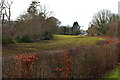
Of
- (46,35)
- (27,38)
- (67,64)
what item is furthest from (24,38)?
(67,64)

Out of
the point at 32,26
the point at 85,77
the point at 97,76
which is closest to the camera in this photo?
the point at 85,77

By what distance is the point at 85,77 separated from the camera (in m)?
4.30

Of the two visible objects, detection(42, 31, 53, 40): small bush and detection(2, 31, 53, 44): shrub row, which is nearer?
detection(2, 31, 53, 44): shrub row

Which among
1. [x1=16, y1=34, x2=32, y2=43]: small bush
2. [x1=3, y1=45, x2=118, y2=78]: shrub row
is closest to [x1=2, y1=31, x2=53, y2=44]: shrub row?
[x1=16, y1=34, x2=32, y2=43]: small bush

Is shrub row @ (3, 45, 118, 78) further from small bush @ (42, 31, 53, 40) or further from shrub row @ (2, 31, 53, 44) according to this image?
small bush @ (42, 31, 53, 40)

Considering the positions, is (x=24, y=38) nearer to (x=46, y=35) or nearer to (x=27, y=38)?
(x=27, y=38)

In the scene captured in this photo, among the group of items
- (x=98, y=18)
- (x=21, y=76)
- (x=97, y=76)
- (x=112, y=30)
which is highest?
(x=98, y=18)

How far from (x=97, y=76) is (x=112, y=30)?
2503cm

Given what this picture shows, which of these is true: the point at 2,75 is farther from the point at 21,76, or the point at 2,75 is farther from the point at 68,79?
the point at 68,79

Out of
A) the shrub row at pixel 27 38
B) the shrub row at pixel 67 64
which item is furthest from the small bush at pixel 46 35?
the shrub row at pixel 67 64

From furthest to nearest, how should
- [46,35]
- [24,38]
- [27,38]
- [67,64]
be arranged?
[46,35] → [27,38] → [24,38] → [67,64]

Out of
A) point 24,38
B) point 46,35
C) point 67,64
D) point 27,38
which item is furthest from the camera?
point 46,35

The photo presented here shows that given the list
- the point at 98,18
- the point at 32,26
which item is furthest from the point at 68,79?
the point at 98,18

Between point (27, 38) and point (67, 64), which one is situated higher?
point (27, 38)
